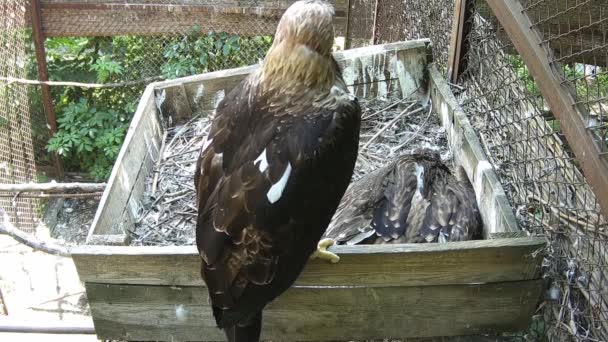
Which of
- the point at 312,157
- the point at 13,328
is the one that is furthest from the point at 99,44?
the point at 312,157

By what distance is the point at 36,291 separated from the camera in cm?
556

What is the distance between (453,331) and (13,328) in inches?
62.7

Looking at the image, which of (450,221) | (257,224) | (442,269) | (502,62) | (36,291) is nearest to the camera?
(257,224)

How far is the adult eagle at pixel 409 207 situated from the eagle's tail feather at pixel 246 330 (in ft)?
1.67

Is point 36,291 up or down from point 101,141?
down

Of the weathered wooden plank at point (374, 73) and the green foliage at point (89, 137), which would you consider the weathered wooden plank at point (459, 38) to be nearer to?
the weathered wooden plank at point (374, 73)

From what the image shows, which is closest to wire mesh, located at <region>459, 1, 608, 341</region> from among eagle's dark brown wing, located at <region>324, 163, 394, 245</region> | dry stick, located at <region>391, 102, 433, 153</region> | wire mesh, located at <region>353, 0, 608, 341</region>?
wire mesh, located at <region>353, 0, 608, 341</region>

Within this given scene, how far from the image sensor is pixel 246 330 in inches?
83.5

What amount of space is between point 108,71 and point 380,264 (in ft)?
15.5

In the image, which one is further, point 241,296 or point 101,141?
point 101,141

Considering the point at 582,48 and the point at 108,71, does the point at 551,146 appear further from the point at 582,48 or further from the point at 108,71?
the point at 108,71

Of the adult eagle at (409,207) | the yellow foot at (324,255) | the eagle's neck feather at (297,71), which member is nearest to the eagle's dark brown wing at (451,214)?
the adult eagle at (409,207)

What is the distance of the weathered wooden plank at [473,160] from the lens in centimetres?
244

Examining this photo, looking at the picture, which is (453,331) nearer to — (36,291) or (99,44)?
(36,291)
